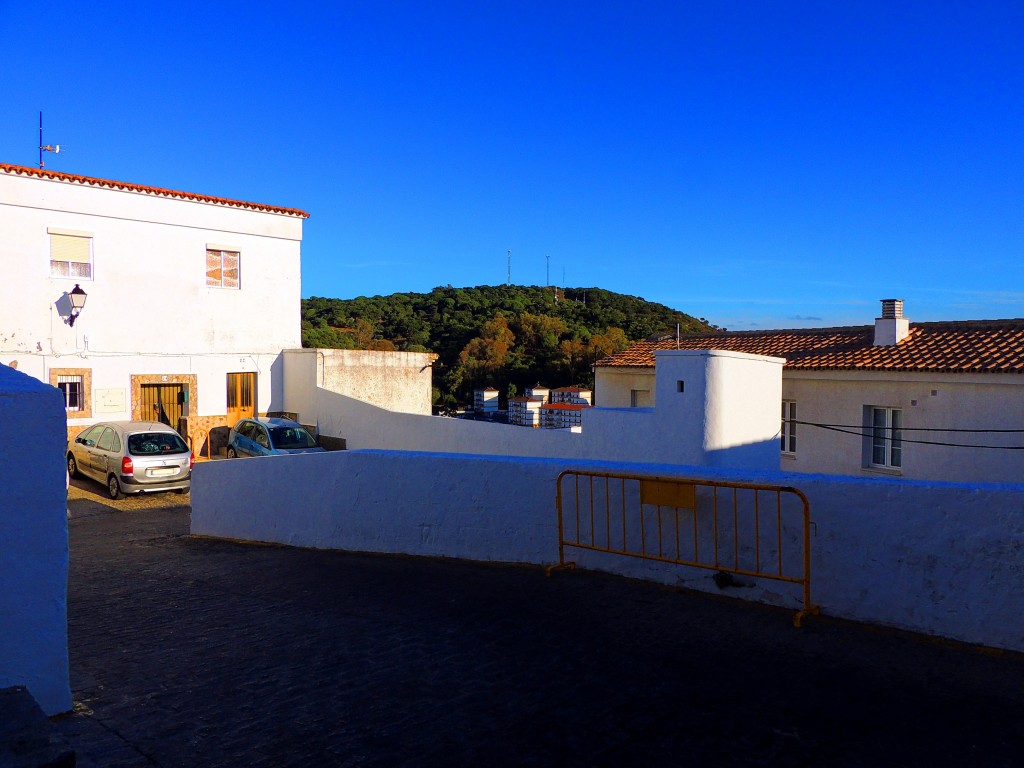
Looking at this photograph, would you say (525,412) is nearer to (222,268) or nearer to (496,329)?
(222,268)

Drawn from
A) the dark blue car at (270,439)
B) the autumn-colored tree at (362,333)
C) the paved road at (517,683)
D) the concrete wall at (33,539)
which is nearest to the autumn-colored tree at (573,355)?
the autumn-colored tree at (362,333)

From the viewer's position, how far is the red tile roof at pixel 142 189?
18.1m

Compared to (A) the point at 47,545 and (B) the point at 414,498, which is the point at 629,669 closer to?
(A) the point at 47,545

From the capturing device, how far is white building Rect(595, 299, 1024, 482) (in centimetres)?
1661

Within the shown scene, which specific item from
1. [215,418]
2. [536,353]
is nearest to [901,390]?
[215,418]

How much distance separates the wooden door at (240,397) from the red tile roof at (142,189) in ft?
15.6

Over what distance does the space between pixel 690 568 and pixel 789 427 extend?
49.3 ft

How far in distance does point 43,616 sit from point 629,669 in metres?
3.31

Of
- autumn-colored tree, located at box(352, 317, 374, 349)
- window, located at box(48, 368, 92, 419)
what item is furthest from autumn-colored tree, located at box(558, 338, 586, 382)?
window, located at box(48, 368, 92, 419)

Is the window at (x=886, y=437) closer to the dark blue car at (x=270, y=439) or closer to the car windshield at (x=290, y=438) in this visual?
the dark blue car at (x=270, y=439)

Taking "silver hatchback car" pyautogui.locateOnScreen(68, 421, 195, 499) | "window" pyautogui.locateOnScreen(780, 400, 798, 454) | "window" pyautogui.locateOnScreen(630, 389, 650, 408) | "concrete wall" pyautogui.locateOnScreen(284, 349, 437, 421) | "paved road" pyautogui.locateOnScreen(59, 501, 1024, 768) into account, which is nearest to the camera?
"paved road" pyautogui.locateOnScreen(59, 501, 1024, 768)

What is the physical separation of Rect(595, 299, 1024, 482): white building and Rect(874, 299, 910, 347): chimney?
0.03 metres

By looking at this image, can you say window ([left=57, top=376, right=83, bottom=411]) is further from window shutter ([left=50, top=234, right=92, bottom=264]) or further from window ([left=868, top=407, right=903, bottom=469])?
window ([left=868, top=407, right=903, bottom=469])

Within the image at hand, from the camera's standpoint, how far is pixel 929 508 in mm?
5309
